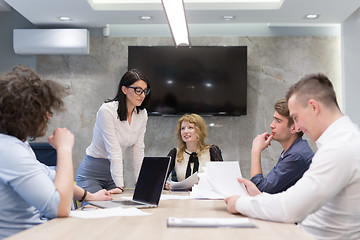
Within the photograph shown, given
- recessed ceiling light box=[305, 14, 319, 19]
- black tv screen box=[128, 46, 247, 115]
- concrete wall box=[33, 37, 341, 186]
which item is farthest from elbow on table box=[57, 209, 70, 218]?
recessed ceiling light box=[305, 14, 319, 19]

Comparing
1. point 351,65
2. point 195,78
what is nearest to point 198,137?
point 195,78

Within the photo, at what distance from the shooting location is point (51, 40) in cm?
533

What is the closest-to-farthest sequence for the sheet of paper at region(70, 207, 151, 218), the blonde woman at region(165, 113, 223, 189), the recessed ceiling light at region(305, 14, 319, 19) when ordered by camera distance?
the sheet of paper at region(70, 207, 151, 218)
the blonde woman at region(165, 113, 223, 189)
the recessed ceiling light at region(305, 14, 319, 19)

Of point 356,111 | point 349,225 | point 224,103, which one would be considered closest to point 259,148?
point 349,225

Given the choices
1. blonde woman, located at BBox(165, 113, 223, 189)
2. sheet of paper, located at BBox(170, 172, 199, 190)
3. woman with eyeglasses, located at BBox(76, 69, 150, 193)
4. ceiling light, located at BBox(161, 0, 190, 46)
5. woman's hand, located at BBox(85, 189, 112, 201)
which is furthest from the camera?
blonde woman, located at BBox(165, 113, 223, 189)

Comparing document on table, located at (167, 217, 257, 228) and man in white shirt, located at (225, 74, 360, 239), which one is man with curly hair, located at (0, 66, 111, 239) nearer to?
document on table, located at (167, 217, 257, 228)

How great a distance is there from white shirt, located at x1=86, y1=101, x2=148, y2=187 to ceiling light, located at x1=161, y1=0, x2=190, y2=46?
2.06 ft

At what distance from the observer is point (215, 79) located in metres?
5.34

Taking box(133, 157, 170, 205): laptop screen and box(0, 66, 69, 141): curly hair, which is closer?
box(0, 66, 69, 141): curly hair

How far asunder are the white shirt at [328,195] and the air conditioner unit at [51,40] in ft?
13.8

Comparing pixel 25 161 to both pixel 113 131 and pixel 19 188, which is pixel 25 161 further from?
pixel 113 131

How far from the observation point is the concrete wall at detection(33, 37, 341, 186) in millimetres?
5449

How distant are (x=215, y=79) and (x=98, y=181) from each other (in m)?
2.67

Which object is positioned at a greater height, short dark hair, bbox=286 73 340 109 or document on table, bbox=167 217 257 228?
short dark hair, bbox=286 73 340 109
